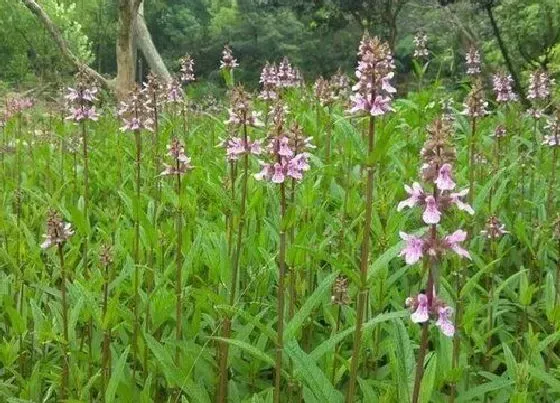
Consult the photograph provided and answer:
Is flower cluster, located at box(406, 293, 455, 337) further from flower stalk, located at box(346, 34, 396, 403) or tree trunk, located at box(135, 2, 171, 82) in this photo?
tree trunk, located at box(135, 2, 171, 82)

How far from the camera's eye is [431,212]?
214cm

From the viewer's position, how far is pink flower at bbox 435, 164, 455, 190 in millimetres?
2137

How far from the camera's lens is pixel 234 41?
59969mm

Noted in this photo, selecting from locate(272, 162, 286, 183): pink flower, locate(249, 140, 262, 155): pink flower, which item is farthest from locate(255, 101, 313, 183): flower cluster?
locate(249, 140, 262, 155): pink flower

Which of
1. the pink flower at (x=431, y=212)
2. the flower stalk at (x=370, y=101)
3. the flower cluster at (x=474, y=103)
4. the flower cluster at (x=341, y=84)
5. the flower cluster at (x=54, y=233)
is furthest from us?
the flower cluster at (x=341, y=84)

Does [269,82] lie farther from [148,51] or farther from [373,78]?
[148,51]

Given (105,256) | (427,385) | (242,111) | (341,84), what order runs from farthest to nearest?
(341,84) < (242,111) < (105,256) < (427,385)

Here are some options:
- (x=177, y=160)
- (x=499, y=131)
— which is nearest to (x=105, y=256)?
(x=177, y=160)

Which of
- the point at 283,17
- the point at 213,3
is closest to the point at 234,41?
the point at 283,17

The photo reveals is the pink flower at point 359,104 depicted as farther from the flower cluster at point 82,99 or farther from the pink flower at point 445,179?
the flower cluster at point 82,99

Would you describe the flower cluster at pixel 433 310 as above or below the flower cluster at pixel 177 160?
below

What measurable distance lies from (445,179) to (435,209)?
0.32ft

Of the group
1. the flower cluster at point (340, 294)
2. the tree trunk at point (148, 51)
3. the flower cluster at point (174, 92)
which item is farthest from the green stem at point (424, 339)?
the tree trunk at point (148, 51)

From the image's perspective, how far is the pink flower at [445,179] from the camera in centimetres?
214
